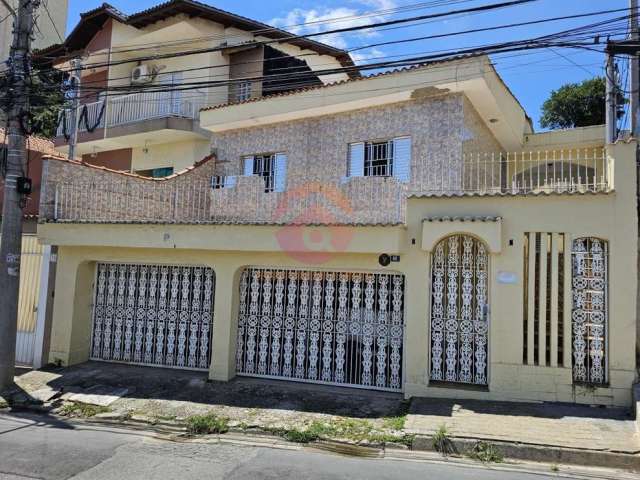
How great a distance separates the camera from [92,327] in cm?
1079

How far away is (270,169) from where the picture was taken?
518 inches

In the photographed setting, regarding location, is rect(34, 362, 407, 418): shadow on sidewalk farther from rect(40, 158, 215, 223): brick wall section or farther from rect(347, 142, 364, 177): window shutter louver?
rect(347, 142, 364, 177): window shutter louver

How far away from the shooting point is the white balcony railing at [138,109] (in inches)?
608

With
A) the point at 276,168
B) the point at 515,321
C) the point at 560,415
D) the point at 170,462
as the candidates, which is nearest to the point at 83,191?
the point at 276,168

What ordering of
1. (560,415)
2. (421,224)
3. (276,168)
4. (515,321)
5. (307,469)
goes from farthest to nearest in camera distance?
(276,168), (421,224), (515,321), (560,415), (307,469)

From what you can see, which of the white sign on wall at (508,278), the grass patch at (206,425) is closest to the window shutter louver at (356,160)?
the white sign on wall at (508,278)

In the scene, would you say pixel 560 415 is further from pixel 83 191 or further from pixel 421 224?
pixel 83 191

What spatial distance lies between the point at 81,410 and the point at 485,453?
6335 mm

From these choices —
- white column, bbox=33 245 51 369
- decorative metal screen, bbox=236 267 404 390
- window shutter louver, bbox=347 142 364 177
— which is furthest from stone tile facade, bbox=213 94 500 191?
white column, bbox=33 245 51 369

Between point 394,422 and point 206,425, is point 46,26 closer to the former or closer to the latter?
point 206,425

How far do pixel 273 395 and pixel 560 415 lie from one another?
14.8ft

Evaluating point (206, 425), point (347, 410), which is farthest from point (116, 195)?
point (347, 410)

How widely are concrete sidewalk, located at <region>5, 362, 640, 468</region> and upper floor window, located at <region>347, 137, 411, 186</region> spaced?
528 centimetres

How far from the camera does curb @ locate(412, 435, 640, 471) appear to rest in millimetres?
5461
